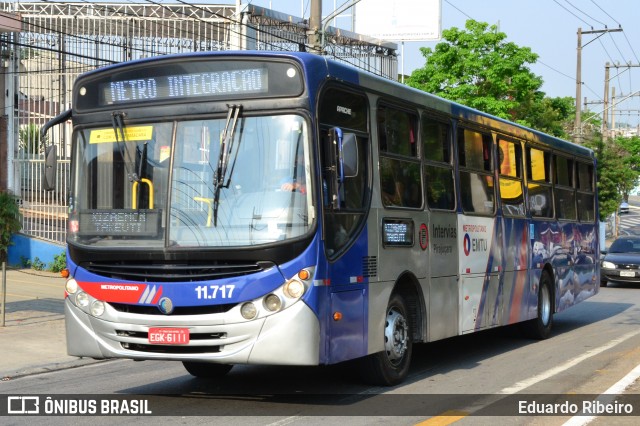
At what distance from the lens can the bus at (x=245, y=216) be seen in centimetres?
820

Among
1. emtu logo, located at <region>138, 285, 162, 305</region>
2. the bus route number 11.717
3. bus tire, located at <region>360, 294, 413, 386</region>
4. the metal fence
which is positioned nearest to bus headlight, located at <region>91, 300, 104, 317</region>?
emtu logo, located at <region>138, 285, 162, 305</region>

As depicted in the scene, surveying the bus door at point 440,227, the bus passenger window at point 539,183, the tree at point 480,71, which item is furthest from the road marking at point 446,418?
the tree at point 480,71

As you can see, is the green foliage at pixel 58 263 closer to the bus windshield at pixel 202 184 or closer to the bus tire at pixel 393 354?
the bus tire at pixel 393 354

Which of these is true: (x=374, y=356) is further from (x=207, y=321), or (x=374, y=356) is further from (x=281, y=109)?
(x=281, y=109)

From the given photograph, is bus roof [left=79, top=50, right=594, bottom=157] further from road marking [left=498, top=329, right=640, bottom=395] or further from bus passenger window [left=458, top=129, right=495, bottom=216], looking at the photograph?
road marking [left=498, top=329, right=640, bottom=395]

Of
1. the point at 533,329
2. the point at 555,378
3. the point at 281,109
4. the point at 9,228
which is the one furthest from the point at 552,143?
the point at 9,228

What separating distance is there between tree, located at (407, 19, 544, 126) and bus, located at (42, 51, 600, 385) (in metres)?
27.3

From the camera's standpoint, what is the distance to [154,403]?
29.5 feet

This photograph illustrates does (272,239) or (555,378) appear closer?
(272,239)

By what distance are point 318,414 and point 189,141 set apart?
2.68 m

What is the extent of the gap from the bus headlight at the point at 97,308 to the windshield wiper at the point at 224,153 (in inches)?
54.8

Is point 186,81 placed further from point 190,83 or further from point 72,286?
point 72,286

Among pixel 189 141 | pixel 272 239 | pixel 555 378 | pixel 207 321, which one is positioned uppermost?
pixel 189 141

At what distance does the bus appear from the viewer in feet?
26.9
